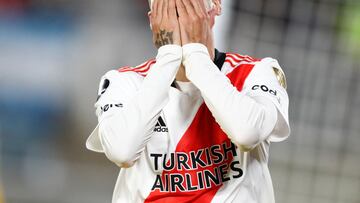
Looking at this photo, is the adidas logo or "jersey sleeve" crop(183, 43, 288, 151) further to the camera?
the adidas logo

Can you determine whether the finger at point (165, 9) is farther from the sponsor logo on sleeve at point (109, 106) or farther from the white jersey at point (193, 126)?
the sponsor logo on sleeve at point (109, 106)

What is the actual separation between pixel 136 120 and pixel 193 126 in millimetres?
162

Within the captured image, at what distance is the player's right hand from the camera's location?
1743 mm

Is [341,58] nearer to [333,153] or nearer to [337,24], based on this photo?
[337,24]

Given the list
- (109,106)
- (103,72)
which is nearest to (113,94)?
(109,106)

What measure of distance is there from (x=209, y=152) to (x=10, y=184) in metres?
2.26

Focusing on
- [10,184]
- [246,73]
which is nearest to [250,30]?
[10,184]

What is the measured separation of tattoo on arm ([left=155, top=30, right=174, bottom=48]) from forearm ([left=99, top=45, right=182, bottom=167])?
8 cm

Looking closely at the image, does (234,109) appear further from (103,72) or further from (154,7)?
(103,72)

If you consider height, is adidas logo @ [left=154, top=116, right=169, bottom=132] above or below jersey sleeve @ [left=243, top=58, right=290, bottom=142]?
below

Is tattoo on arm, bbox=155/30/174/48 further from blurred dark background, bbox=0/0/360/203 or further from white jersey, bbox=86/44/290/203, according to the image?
blurred dark background, bbox=0/0/360/203

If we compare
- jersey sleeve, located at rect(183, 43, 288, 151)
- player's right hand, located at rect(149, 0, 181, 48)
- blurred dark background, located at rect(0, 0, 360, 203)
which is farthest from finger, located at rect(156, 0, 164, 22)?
blurred dark background, located at rect(0, 0, 360, 203)

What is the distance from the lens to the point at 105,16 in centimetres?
381

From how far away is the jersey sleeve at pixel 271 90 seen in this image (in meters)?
1.69
